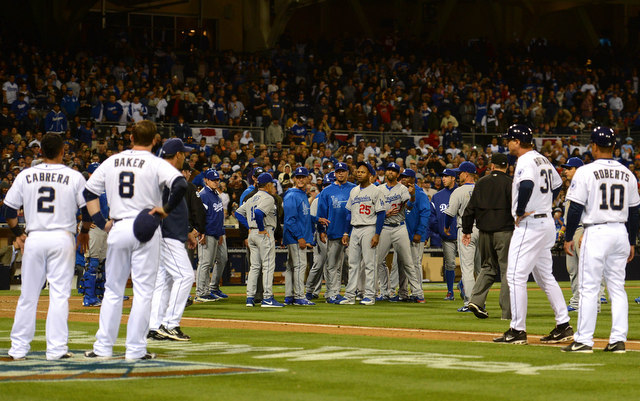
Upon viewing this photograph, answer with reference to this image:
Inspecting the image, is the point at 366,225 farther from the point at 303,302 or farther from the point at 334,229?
the point at 303,302

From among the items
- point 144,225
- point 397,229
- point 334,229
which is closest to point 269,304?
point 334,229

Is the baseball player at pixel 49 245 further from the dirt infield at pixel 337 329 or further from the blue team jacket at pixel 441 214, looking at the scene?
the blue team jacket at pixel 441 214

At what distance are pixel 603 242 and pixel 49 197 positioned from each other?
17.2 ft

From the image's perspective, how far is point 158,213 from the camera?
9.14m

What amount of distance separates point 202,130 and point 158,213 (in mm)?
21424

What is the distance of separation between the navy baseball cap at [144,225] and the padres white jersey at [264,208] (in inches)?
306

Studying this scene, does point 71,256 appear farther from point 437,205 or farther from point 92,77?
point 92,77

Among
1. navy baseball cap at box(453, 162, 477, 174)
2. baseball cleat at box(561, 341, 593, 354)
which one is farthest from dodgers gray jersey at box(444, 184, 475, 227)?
baseball cleat at box(561, 341, 593, 354)

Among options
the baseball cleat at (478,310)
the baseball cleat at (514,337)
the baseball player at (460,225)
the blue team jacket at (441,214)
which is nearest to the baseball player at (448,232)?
the blue team jacket at (441,214)

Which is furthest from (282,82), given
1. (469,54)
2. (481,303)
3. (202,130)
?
(481,303)

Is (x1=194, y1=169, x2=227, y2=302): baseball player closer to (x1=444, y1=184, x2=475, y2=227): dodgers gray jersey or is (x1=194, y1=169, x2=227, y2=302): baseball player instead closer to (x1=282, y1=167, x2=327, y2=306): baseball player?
(x1=282, y1=167, x2=327, y2=306): baseball player

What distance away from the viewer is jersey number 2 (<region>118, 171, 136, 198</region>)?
9242 mm

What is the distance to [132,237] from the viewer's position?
916 cm

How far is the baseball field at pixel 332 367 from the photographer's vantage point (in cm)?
743
